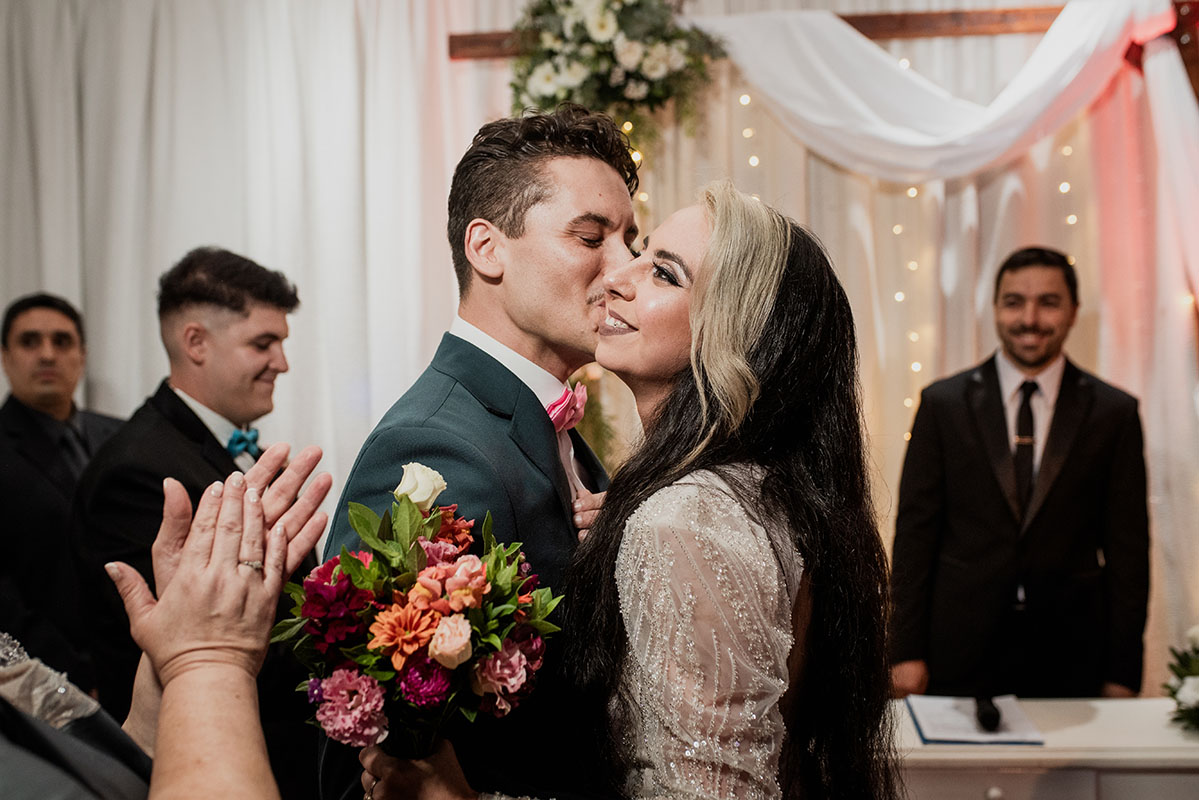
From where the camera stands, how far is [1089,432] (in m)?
3.87

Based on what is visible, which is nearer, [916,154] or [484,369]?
[484,369]

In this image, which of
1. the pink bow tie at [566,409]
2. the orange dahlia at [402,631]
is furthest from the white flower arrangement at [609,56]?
the orange dahlia at [402,631]

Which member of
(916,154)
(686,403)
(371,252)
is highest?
(916,154)

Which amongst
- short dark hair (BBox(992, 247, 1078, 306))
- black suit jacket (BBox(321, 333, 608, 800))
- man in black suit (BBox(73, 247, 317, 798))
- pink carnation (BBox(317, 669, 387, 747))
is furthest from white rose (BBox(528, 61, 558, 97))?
pink carnation (BBox(317, 669, 387, 747))

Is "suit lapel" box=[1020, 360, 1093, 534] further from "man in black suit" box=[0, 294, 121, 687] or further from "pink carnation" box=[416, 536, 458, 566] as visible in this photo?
"man in black suit" box=[0, 294, 121, 687]

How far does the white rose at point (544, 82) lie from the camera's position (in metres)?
4.37

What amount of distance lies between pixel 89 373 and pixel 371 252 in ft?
4.99

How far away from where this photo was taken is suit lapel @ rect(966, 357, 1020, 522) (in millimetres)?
3838

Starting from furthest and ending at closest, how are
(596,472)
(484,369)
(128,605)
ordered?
(596,472), (484,369), (128,605)

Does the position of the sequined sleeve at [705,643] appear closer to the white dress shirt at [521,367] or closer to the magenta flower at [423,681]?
the magenta flower at [423,681]

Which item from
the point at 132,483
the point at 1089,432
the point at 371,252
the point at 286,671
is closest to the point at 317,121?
the point at 371,252

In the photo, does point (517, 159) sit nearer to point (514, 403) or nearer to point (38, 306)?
point (514, 403)

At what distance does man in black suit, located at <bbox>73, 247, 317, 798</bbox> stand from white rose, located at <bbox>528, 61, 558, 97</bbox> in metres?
1.50

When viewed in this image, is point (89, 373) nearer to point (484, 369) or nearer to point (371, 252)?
point (371, 252)
